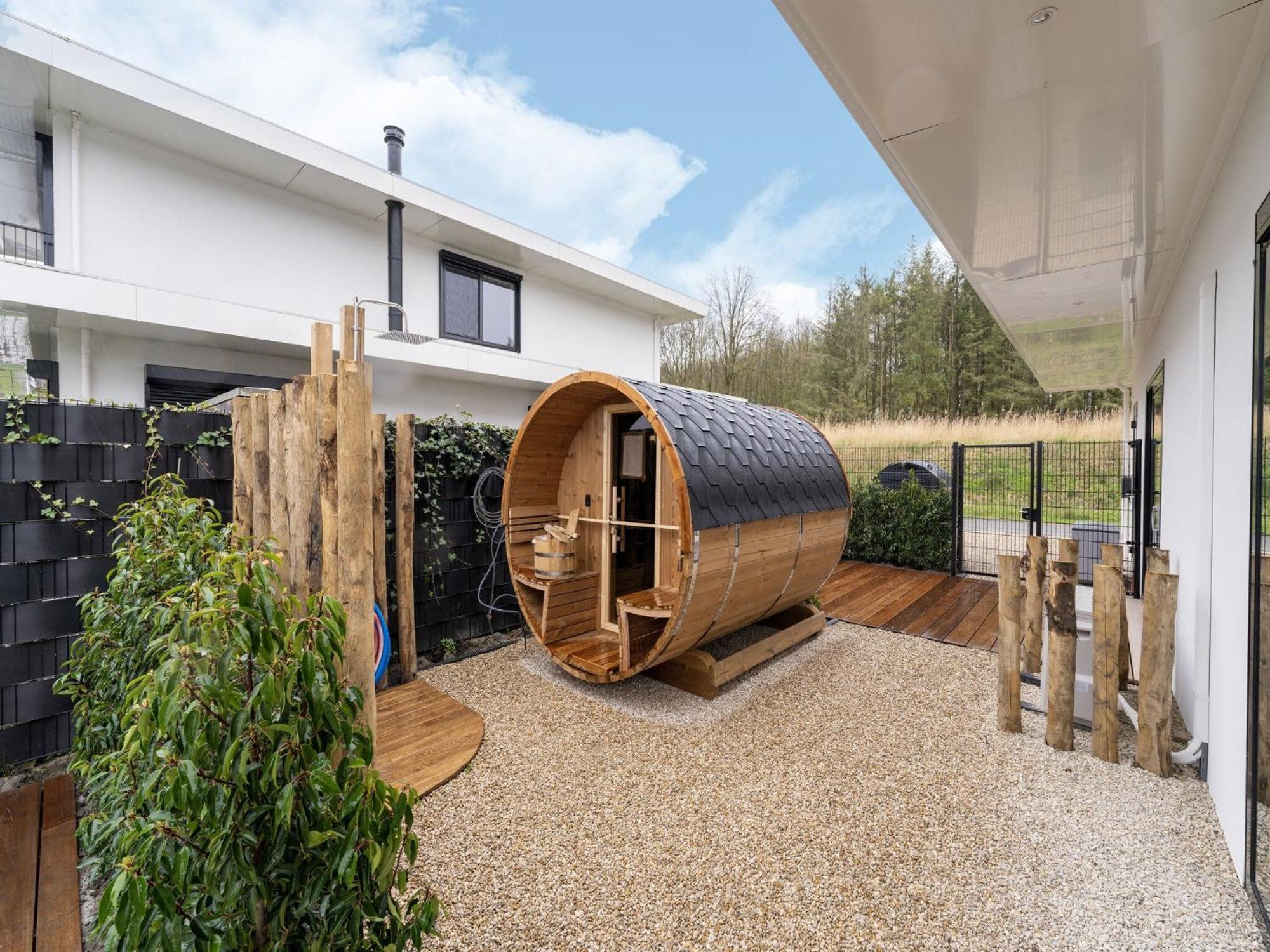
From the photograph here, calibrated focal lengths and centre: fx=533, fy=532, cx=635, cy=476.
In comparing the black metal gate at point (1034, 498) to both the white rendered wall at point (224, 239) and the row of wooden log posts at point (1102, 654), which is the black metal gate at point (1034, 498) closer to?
the row of wooden log posts at point (1102, 654)

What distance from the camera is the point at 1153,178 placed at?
8.35 ft

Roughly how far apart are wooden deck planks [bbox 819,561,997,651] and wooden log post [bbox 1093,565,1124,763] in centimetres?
176

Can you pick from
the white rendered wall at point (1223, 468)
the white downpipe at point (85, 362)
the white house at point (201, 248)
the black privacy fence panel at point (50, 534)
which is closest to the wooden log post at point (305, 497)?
the black privacy fence panel at point (50, 534)

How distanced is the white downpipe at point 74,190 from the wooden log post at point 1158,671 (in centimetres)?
881

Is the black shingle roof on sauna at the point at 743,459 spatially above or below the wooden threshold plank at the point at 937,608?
above

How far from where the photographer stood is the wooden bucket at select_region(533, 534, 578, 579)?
425 cm

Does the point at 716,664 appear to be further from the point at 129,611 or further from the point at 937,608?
the point at 937,608

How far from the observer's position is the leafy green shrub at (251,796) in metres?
1.03

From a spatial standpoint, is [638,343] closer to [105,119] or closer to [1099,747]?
[105,119]

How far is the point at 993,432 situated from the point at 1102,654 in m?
12.7

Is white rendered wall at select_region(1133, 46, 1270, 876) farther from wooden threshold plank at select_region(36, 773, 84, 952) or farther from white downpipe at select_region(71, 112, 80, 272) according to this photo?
white downpipe at select_region(71, 112, 80, 272)

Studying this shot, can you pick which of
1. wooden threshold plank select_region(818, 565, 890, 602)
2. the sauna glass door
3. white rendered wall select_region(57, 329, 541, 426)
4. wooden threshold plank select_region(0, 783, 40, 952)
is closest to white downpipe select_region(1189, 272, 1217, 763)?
the sauna glass door

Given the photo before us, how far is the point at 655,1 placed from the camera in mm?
8680

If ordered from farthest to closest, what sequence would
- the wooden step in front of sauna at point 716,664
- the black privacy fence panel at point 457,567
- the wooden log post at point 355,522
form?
the black privacy fence panel at point 457,567, the wooden step in front of sauna at point 716,664, the wooden log post at point 355,522
